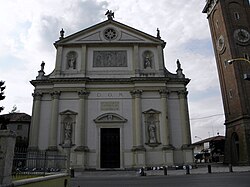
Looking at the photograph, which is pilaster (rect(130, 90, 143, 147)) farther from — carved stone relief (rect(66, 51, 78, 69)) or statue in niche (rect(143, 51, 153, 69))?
carved stone relief (rect(66, 51, 78, 69))

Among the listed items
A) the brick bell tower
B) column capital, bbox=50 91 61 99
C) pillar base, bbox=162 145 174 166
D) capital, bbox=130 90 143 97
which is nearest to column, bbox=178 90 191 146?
pillar base, bbox=162 145 174 166

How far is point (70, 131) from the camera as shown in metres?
26.2

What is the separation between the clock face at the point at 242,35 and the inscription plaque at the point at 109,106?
2048cm

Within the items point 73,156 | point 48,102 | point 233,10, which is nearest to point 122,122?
point 73,156

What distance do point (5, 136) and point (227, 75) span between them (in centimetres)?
3468

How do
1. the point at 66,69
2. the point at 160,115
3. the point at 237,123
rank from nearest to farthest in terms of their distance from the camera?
the point at 160,115 < the point at 66,69 < the point at 237,123

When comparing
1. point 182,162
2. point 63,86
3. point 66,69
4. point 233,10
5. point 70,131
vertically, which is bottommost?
point 182,162

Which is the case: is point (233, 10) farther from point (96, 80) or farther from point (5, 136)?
point (5, 136)

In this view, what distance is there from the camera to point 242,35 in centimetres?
3525

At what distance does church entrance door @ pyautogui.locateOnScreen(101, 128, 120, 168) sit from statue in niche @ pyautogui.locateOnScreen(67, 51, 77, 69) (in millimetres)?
8336

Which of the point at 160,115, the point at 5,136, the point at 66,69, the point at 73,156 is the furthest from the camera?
the point at 66,69

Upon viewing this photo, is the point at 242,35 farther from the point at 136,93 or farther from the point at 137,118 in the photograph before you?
the point at 137,118

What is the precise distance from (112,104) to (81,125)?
4.01 meters

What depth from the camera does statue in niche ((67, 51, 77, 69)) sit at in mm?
29047
